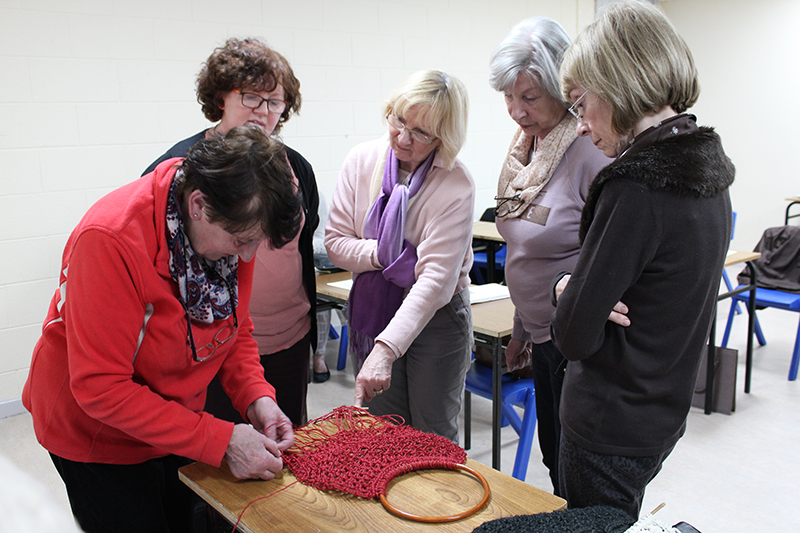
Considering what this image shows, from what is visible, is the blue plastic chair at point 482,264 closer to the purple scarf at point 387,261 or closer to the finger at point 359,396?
the purple scarf at point 387,261

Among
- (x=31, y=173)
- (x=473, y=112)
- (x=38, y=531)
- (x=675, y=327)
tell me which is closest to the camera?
(x=38, y=531)

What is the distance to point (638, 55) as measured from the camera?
108cm

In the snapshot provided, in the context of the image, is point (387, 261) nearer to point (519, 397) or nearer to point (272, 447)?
point (272, 447)

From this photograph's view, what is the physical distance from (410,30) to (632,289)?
4000 mm

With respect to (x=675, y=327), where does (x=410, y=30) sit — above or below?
above

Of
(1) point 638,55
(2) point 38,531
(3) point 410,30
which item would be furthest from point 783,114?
(2) point 38,531

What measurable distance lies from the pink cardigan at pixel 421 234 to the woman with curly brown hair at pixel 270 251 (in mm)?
112

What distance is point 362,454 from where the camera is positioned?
1195 millimetres

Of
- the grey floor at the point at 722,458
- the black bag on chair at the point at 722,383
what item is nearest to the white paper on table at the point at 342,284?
the grey floor at the point at 722,458

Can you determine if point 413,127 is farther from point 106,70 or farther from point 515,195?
point 106,70

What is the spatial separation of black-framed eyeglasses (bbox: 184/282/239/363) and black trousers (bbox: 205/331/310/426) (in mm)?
526

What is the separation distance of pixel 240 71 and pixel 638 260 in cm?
120

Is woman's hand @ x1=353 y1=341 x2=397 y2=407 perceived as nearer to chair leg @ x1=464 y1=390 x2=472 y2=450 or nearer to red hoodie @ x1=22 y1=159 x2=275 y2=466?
red hoodie @ x1=22 y1=159 x2=275 y2=466

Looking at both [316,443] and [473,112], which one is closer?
[316,443]
